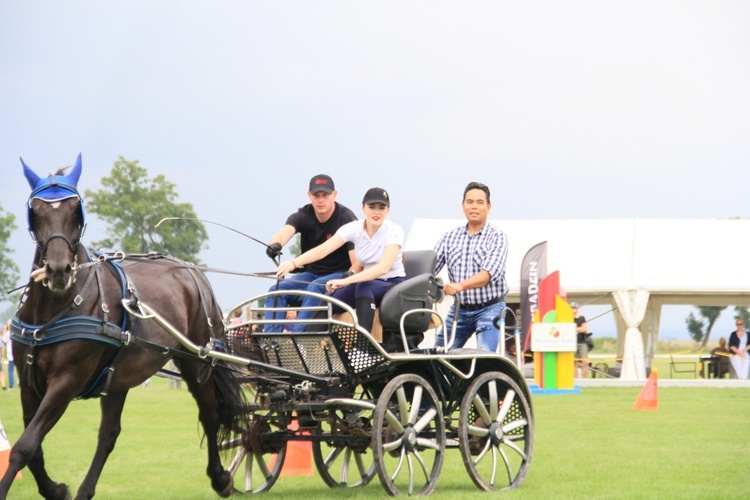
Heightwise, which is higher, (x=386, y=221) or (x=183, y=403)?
(x=386, y=221)

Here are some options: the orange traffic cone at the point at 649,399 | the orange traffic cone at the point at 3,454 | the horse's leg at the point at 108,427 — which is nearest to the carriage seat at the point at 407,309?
the horse's leg at the point at 108,427

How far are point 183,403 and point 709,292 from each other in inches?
523

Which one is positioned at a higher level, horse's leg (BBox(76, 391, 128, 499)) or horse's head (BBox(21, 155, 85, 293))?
horse's head (BBox(21, 155, 85, 293))

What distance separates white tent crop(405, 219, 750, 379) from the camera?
25875mm

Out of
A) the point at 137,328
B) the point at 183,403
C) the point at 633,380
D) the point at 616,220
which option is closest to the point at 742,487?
the point at 137,328

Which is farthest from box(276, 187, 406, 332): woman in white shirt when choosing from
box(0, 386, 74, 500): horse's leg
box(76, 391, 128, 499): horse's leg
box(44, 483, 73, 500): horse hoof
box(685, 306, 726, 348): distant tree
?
box(685, 306, 726, 348): distant tree

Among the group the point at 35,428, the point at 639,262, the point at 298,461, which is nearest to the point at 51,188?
the point at 35,428

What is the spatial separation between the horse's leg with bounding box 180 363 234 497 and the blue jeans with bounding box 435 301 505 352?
65.5 inches

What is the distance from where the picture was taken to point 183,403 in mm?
19141

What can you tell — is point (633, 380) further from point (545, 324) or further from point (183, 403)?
point (183, 403)

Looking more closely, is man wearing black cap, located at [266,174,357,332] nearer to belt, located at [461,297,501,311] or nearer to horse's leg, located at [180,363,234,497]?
horse's leg, located at [180,363,234,497]

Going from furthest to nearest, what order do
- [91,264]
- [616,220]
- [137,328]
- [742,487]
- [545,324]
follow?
[616,220], [545,324], [742,487], [137,328], [91,264]

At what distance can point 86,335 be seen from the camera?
20.6 ft

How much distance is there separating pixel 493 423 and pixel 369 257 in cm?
150
